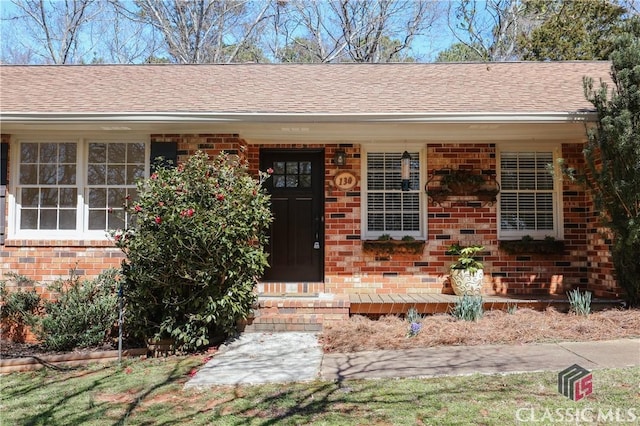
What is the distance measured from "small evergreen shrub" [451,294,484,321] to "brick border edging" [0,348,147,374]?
4.05m

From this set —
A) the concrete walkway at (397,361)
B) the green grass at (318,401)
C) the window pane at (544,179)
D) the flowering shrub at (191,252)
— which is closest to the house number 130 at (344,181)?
the flowering shrub at (191,252)

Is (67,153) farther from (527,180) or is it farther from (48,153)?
(527,180)

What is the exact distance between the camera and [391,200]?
729 cm

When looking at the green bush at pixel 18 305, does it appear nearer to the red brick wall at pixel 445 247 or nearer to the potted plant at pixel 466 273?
the red brick wall at pixel 445 247

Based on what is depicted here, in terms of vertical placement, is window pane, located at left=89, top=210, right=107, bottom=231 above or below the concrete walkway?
above

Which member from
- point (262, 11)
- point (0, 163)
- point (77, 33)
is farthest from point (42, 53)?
point (0, 163)

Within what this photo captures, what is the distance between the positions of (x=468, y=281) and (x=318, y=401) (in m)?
3.72

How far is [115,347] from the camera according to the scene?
5.59 metres

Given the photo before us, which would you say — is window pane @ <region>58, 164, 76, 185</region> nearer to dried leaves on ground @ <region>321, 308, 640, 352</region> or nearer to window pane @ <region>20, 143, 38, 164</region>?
window pane @ <region>20, 143, 38, 164</region>

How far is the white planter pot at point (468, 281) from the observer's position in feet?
21.7

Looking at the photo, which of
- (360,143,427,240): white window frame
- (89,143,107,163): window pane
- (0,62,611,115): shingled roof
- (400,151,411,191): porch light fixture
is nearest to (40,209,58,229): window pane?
(89,143,107,163): window pane

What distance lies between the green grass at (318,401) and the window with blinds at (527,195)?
11.3 feet

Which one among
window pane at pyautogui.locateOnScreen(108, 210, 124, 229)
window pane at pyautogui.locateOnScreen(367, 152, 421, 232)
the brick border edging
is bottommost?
the brick border edging

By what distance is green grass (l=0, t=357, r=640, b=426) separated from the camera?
10.7 feet
